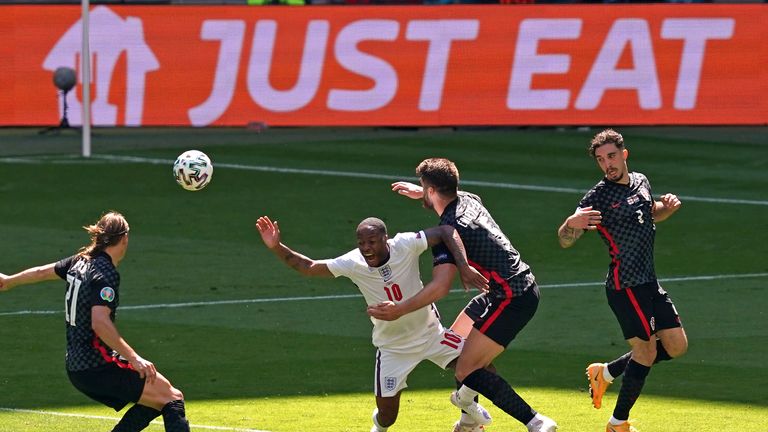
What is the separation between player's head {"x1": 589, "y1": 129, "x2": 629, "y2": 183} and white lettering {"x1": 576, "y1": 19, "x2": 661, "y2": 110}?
18322mm

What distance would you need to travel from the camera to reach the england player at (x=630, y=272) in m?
11.2

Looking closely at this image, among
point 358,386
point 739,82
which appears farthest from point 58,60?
point 358,386

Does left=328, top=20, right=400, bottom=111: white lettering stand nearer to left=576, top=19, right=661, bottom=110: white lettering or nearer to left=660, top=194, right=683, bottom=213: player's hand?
left=576, top=19, right=661, bottom=110: white lettering

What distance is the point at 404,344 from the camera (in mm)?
10930

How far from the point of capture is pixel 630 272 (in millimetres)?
11219

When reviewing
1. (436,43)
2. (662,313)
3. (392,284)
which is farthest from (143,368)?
(436,43)

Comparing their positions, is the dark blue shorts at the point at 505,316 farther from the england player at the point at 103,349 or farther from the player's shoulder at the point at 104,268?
the player's shoulder at the point at 104,268

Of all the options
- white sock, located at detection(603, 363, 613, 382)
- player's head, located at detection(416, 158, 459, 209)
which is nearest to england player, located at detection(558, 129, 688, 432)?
white sock, located at detection(603, 363, 613, 382)

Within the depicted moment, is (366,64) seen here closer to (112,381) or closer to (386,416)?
(386,416)

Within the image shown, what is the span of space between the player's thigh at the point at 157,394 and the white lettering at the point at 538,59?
66.4ft

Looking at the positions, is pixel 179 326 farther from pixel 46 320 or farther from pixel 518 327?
pixel 518 327

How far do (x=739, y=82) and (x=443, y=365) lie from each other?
1978 centimetres

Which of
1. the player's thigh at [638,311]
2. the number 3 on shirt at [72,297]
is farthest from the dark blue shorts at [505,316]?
the number 3 on shirt at [72,297]

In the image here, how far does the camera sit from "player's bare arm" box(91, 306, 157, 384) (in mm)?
9523
